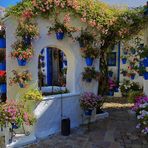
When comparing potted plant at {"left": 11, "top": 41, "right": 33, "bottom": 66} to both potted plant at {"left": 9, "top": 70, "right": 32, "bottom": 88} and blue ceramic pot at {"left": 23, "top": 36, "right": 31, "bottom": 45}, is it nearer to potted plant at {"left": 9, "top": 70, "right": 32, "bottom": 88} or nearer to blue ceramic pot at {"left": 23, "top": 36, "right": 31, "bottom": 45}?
blue ceramic pot at {"left": 23, "top": 36, "right": 31, "bottom": 45}

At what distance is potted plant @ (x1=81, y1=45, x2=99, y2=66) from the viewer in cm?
919

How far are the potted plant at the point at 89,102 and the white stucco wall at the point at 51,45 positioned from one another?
50 centimetres

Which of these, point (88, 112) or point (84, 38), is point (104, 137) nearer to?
point (88, 112)

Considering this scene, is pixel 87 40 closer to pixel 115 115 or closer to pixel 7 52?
pixel 7 52

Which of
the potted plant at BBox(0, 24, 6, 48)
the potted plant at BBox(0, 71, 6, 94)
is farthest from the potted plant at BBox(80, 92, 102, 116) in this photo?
the potted plant at BBox(0, 24, 6, 48)

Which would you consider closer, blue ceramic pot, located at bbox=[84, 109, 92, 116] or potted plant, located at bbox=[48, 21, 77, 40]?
potted plant, located at bbox=[48, 21, 77, 40]

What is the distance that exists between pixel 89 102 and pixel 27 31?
2759 millimetres

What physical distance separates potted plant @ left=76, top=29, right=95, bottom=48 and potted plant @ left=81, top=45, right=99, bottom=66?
12cm

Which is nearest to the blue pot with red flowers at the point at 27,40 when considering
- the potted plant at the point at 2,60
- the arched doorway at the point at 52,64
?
the potted plant at the point at 2,60

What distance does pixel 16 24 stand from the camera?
327 inches

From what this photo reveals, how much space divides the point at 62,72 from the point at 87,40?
12.0ft

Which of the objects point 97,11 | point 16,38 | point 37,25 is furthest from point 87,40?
point 16,38

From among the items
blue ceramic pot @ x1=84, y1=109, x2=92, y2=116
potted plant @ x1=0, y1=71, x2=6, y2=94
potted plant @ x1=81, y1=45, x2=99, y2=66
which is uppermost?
potted plant @ x1=81, y1=45, x2=99, y2=66

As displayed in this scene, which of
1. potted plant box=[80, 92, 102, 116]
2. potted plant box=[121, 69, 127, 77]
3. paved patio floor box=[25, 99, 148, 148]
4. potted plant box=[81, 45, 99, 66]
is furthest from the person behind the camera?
potted plant box=[121, 69, 127, 77]
